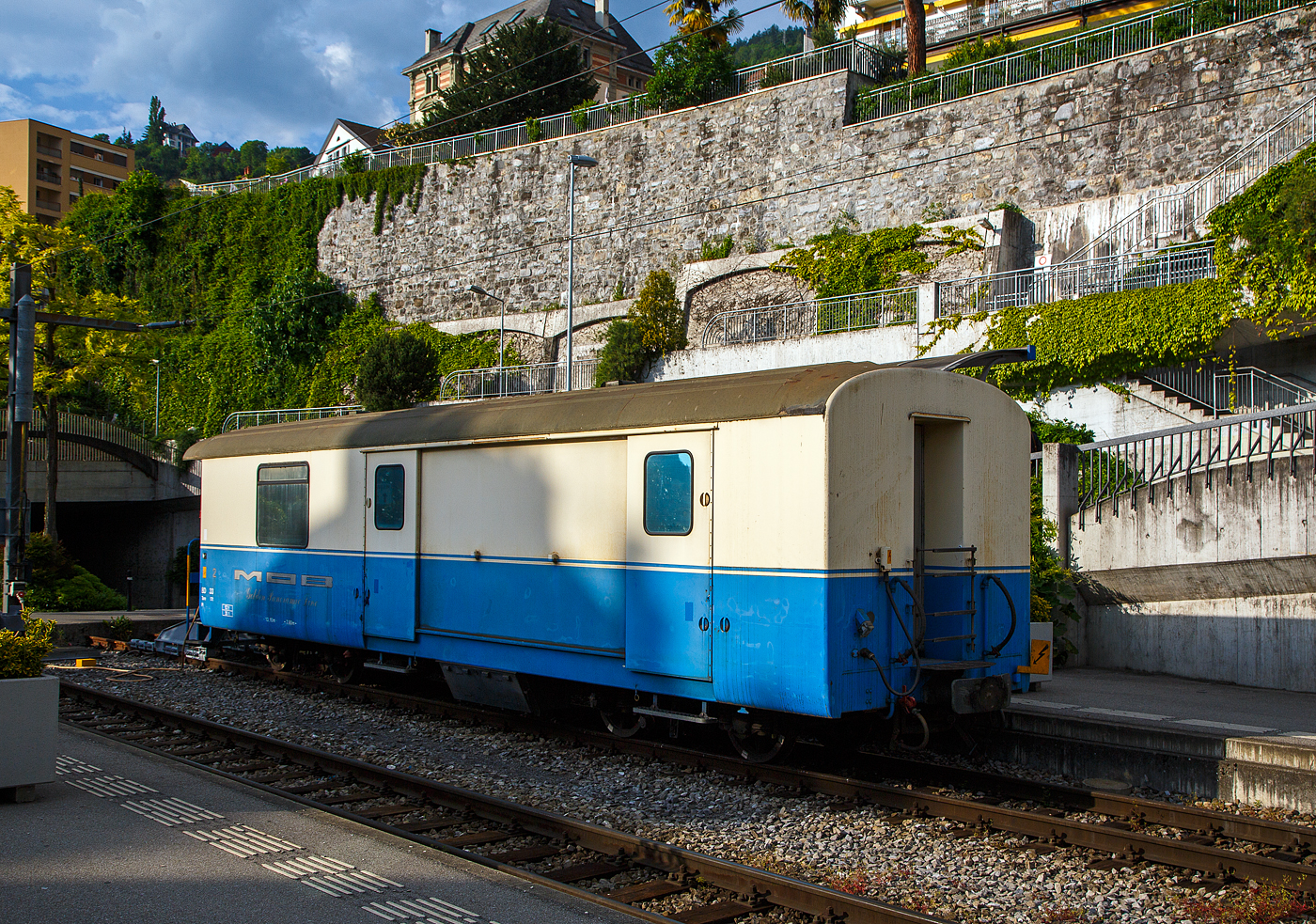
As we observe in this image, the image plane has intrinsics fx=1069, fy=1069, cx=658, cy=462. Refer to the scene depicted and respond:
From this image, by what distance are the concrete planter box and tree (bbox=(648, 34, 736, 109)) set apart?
3173 cm

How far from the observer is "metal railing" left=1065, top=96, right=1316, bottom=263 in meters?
20.8

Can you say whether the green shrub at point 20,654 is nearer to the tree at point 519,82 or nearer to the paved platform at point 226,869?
the paved platform at point 226,869

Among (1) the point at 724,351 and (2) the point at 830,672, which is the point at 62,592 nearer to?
(1) the point at 724,351

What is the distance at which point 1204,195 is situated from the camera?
21.9 metres

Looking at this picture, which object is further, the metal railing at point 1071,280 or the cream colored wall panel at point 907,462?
the metal railing at point 1071,280

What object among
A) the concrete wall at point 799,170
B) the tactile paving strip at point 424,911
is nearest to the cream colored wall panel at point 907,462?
the tactile paving strip at point 424,911

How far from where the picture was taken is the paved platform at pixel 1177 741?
8094mm

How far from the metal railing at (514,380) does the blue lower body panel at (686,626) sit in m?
21.1

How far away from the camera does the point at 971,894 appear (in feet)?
19.7

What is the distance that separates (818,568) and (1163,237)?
60.9 feet

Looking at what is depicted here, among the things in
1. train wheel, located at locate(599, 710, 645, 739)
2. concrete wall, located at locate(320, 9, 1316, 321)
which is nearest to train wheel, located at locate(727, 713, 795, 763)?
train wheel, located at locate(599, 710, 645, 739)

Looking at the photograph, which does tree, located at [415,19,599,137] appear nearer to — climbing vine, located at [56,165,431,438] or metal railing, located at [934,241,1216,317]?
climbing vine, located at [56,165,431,438]

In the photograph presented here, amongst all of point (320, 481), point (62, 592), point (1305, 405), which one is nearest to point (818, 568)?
point (320, 481)

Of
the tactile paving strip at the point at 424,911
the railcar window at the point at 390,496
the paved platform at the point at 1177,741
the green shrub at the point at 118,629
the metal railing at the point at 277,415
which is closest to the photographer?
the tactile paving strip at the point at 424,911
